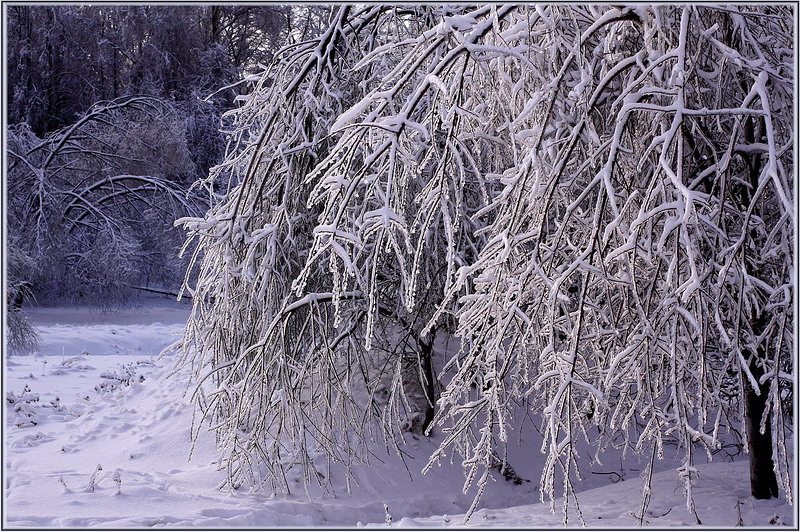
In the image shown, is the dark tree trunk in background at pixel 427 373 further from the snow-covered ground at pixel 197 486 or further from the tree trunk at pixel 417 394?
the snow-covered ground at pixel 197 486

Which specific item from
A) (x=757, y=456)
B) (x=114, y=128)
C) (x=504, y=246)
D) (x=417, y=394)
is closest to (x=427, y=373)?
(x=417, y=394)

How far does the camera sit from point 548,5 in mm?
3160

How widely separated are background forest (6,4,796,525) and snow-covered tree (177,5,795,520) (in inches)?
0.7

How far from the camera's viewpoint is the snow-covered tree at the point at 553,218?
2783mm

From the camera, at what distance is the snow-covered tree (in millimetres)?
2783

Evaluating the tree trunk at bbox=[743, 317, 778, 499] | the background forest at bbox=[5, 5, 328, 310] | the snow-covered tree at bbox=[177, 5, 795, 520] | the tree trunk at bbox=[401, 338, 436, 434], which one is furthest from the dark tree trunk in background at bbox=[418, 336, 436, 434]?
the background forest at bbox=[5, 5, 328, 310]

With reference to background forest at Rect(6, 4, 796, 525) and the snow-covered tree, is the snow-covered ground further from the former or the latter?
the snow-covered tree

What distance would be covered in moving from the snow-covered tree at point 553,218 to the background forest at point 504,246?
0.06 feet

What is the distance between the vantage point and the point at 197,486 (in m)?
5.29

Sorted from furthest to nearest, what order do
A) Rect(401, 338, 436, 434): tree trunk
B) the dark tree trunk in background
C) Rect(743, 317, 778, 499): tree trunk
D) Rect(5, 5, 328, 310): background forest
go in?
Rect(5, 5, 328, 310): background forest < Rect(401, 338, 436, 434): tree trunk < the dark tree trunk in background < Rect(743, 317, 778, 499): tree trunk

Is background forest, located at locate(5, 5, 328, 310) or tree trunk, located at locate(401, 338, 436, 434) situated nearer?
tree trunk, located at locate(401, 338, 436, 434)

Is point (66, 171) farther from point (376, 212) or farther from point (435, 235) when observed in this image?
point (376, 212)

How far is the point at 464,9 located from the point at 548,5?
34.8 inches

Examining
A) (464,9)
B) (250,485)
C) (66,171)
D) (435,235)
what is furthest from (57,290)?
(464,9)
